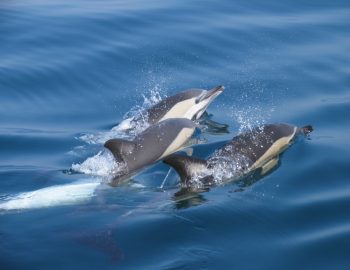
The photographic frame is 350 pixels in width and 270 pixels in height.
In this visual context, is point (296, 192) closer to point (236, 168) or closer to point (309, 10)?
point (236, 168)

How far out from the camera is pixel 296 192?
850cm

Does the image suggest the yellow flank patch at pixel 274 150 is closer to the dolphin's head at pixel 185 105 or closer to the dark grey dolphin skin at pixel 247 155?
the dark grey dolphin skin at pixel 247 155

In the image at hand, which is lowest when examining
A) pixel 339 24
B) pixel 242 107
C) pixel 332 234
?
pixel 332 234

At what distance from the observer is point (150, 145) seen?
971cm

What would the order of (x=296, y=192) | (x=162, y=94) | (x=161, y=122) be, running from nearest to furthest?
(x=296, y=192) < (x=161, y=122) < (x=162, y=94)

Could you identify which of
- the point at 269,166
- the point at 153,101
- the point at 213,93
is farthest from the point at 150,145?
the point at 153,101

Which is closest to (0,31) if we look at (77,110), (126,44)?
(126,44)

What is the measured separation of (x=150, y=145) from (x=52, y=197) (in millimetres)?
1797

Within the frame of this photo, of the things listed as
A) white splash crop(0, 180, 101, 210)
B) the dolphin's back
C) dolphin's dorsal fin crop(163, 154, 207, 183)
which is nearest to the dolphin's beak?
the dolphin's back

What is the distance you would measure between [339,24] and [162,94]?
17.1 feet

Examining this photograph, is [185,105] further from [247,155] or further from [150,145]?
[247,155]

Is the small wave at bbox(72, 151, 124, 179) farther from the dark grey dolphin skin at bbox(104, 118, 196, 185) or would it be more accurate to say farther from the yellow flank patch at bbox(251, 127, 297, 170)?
the yellow flank patch at bbox(251, 127, 297, 170)

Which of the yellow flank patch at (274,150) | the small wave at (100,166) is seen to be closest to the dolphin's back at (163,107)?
the small wave at (100,166)

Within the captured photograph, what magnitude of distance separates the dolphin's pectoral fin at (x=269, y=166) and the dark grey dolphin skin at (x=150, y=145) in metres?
1.40
